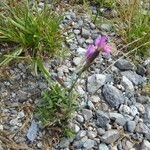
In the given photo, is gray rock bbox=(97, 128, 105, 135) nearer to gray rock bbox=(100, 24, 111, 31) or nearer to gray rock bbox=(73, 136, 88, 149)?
gray rock bbox=(73, 136, 88, 149)

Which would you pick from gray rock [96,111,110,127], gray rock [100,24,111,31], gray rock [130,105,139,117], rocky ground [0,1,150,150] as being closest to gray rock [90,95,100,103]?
rocky ground [0,1,150,150]

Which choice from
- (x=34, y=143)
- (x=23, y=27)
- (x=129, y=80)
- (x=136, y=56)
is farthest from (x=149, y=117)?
(x=23, y=27)

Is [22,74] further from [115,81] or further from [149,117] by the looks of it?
[149,117]

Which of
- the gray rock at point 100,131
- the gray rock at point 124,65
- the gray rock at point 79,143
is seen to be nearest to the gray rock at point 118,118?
the gray rock at point 100,131

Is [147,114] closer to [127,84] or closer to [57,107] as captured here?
[127,84]

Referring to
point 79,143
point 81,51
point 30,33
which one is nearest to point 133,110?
point 79,143
